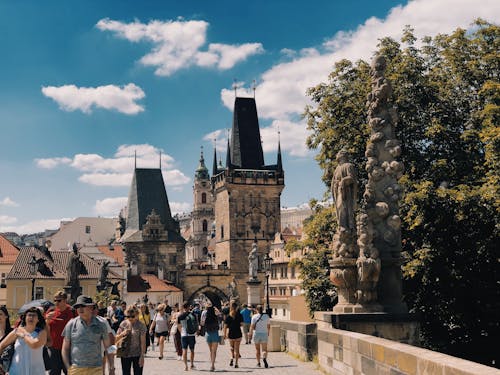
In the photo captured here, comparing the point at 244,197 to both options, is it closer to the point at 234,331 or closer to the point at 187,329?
the point at 187,329

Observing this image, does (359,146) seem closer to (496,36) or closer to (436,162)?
(436,162)

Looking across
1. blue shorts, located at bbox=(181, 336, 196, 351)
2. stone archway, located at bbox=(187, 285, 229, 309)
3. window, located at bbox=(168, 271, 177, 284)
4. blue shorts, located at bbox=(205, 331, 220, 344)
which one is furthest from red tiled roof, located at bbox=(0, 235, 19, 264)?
blue shorts, located at bbox=(205, 331, 220, 344)

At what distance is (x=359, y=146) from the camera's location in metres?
23.2

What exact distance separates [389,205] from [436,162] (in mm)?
11722

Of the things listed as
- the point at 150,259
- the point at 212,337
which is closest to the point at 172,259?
the point at 150,259

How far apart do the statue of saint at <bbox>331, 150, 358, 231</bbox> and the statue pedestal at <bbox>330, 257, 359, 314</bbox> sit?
0.58m

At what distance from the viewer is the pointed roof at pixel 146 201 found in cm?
8769

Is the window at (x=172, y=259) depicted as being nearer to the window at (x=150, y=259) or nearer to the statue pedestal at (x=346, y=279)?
the window at (x=150, y=259)

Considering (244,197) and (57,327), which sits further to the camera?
(244,197)

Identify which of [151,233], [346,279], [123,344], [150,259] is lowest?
[123,344]

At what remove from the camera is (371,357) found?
26.2ft

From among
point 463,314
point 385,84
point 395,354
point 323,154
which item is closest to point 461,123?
point 323,154

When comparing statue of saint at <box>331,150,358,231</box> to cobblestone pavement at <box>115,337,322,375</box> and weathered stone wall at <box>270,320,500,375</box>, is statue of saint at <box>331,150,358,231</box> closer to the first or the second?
weathered stone wall at <box>270,320,500,375</box>

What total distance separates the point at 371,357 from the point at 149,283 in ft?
233
